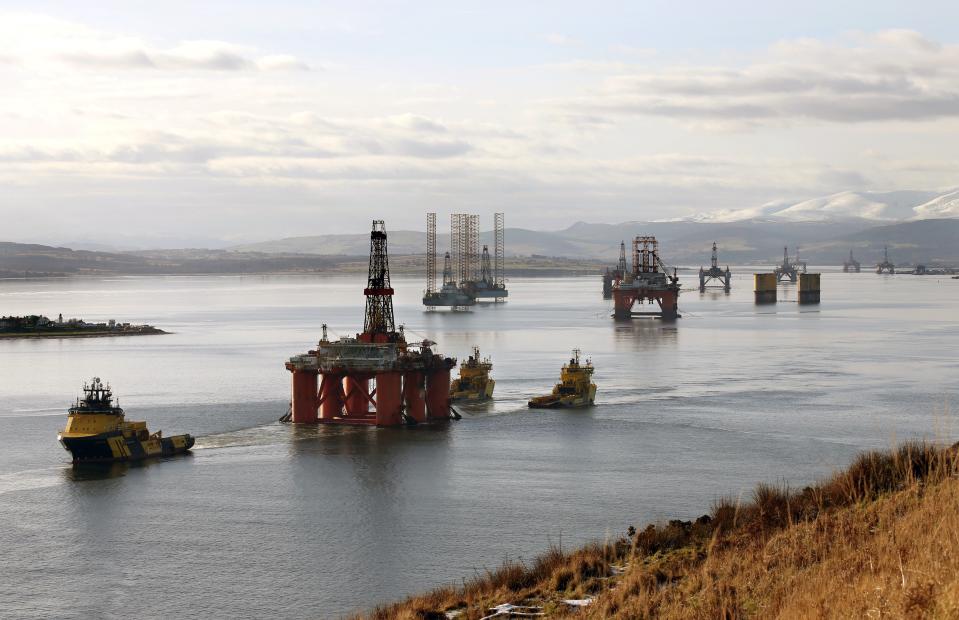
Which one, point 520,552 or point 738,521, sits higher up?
point 738,521

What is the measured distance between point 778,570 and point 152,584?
16157mm

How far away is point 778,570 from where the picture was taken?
612 inches

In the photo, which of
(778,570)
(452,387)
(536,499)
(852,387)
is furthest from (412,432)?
(778,570)

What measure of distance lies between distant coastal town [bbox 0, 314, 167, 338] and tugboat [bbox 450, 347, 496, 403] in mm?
56869

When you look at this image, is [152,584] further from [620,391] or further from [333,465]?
[620,391]

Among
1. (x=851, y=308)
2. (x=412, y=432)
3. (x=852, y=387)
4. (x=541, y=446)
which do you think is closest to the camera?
(x=541, y=446)

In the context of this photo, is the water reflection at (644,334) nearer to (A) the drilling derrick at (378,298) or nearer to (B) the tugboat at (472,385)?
(B) the tugboat at (472,385)

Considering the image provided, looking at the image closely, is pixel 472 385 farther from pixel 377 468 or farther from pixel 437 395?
pixel 377 468

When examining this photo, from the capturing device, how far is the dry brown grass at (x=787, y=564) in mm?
11820

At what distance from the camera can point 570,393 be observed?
56.8 meters

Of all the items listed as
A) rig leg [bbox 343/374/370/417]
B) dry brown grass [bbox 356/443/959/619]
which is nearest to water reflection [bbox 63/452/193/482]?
rig leg [bbox 343/374/370/417]

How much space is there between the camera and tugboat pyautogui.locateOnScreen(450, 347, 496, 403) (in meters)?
58.8

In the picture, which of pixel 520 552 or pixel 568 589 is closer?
pixel 568 589

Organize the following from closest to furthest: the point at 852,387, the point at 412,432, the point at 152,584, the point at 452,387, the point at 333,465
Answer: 1. the point at 152,584
2. the point at 333,465
3. the point at 412,432
4. the point at 452,387
5. the point at 852,387
